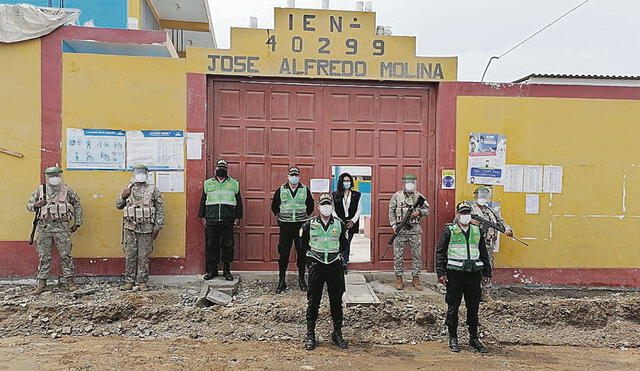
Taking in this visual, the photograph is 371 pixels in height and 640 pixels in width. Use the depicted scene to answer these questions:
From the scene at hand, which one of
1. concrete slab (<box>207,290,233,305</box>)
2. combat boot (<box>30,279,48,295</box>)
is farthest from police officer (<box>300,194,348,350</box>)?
combat boot (<box>30,279,48,295</box>)

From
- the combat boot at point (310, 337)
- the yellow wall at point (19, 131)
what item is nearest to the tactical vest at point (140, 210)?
the yellow wall at point (19, 131)

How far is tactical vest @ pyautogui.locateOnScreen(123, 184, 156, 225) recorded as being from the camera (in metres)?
7.90

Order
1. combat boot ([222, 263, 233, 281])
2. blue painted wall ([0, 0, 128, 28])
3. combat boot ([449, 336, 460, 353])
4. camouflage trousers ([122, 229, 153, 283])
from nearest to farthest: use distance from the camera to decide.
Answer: combat boot ([449, 336, 460, 353]) → camouflage trousers ([122, 229, 153, 283]) → combat boot ([222, 263, 233, 281]) → blue painted wall ([0, 0, 128, 28])

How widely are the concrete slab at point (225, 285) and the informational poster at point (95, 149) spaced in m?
2.46

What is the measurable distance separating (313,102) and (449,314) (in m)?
4.45

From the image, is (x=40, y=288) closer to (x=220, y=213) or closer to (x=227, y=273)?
(x=227, y=273)

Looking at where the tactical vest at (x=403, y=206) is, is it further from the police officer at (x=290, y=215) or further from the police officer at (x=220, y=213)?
the police officer at (x=220, y=213)

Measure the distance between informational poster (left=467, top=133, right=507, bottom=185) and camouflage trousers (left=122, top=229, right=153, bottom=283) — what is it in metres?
5.64

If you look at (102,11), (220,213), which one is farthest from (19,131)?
(102,11)

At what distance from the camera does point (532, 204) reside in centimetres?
919

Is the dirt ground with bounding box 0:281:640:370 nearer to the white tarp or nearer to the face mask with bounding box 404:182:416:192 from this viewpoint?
the face mask with bounding box 404:182:416:192

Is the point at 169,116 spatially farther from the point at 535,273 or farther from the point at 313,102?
the point at 535,273

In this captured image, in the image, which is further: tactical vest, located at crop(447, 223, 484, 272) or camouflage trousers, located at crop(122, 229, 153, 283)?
camouflage trousers, located at crop(122, 229, 153, 283)

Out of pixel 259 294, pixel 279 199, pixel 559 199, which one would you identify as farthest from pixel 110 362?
pixel 559 199
